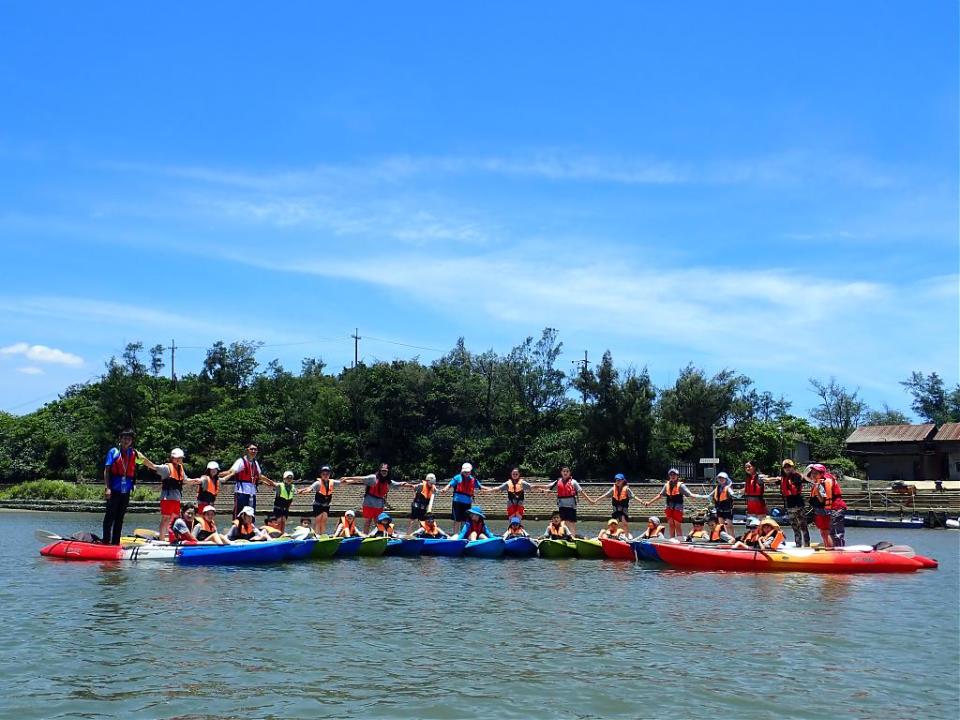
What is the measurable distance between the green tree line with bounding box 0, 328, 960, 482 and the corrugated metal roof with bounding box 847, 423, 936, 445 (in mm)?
1607

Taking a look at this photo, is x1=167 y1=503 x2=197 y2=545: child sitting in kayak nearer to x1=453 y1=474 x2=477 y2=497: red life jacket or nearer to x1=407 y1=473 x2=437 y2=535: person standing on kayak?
x1=407 y1=473 x2=437 y2=535: person standing on kayak

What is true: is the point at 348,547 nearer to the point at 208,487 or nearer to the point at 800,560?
the point at 208,487

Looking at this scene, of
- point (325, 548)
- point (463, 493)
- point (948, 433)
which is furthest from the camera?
point (948, 433)

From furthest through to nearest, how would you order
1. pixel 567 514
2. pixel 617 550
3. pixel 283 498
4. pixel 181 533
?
1. pixel 567 514
2. pixel 283 498
3. pixel 617 550
4. pixel 181 533

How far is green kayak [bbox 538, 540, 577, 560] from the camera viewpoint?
22.0 m

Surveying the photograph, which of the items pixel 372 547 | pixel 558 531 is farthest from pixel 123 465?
pixel 558 531

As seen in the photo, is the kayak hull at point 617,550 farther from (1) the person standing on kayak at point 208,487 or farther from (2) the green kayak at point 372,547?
(1) the person standing on kayak at point 208,487

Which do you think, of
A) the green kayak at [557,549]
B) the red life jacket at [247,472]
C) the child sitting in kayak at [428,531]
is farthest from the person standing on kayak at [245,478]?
the green kayak at [557,549]

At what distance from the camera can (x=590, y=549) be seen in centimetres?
2189

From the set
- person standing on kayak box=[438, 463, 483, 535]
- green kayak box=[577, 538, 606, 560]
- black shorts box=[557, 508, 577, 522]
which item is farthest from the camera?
person standing on kayak box=[438, 463, 483, 535]

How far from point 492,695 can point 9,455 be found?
64.8 meters

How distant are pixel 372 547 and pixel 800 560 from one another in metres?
9.68

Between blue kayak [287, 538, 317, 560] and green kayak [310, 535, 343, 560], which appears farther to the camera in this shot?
green kayak [310, 535, 343, 560]

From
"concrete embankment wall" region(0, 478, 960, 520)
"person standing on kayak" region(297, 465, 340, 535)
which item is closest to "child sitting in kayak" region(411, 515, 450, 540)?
"person standing on kayak" region(297, 465, 340, 535)
